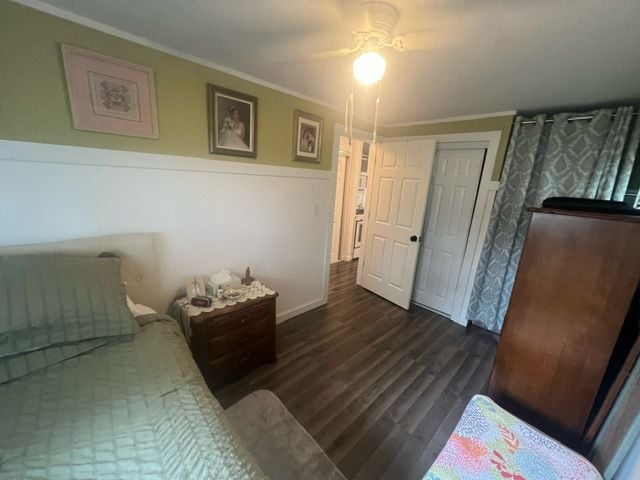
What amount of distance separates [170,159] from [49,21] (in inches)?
30.1

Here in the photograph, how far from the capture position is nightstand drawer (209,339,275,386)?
169cm

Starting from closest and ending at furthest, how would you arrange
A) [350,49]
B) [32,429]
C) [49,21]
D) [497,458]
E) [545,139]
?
[32,429] → [497,458] → [49,21] → [350,49] → [545,139]

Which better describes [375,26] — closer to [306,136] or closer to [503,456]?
[306,136]

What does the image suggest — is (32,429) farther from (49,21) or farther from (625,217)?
(625,217)

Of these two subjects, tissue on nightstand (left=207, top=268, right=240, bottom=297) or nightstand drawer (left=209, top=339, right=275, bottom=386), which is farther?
tissue on nightstand (left=207, top=268, right=240, bottom=297)

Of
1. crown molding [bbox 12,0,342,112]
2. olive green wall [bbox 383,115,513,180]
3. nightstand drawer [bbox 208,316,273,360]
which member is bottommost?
nightstand drawer [bbox 208,316,273,360]

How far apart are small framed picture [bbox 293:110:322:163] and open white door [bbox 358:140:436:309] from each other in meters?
1.10

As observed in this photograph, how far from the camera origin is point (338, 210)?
446 cm

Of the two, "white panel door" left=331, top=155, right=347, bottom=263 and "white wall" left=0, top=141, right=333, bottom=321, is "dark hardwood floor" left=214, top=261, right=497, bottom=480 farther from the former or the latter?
"white panel door" left=331, top=155, right=347, bottom=263

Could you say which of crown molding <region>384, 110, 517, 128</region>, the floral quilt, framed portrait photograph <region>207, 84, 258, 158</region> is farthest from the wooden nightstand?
crown molding <region>384, 110, 517, 128</region>

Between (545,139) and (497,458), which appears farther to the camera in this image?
(545,139)

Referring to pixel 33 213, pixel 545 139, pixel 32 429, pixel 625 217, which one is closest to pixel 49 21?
pixel 33 213

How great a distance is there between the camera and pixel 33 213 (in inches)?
50.9

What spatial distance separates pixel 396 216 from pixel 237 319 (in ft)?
7.22
